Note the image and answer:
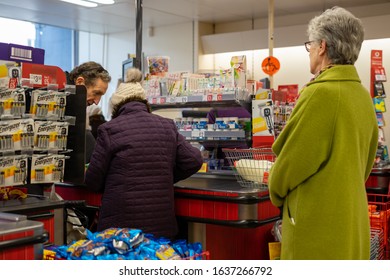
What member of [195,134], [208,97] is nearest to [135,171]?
[208,97]

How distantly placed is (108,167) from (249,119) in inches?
68.6

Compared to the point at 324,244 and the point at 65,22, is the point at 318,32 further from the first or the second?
the point at 65,22

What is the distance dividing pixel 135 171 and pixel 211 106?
1.66 metres

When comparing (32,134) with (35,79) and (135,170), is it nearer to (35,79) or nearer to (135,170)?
(35,79)

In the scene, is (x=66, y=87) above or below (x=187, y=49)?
below

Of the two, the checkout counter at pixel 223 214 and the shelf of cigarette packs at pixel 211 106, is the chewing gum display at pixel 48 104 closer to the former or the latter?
the checkout counter at pixel 223 214

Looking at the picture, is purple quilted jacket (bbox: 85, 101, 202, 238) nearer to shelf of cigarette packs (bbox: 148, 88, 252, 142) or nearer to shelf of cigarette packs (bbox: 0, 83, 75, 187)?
shelf of cigarette packs (bbox: 0, 83, 75, 187)

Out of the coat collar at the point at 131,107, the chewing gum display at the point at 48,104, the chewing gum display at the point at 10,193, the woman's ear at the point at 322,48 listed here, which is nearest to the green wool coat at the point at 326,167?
the woman's ear at the point at 322,48

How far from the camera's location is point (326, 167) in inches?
90.4

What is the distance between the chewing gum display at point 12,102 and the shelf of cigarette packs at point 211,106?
2051 millimetres

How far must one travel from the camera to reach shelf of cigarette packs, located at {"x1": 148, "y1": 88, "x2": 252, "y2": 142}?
4.37 metres

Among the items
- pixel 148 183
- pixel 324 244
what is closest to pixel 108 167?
pixel 148 183

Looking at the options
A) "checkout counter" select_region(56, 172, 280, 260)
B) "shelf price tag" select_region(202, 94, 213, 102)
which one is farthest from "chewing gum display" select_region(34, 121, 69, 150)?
"shelf price tag" select_region(202, 94, 213, 102)

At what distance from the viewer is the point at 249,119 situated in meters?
4.52
